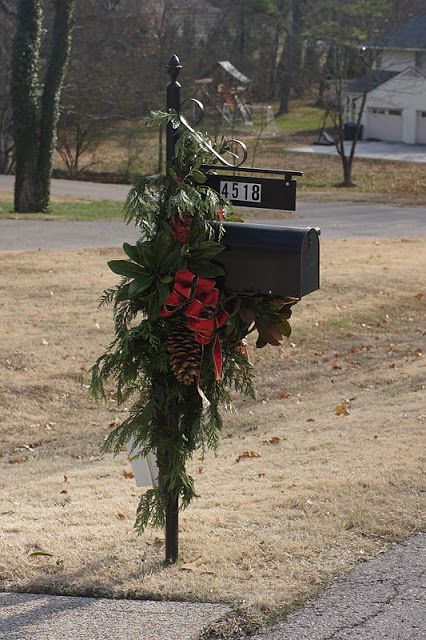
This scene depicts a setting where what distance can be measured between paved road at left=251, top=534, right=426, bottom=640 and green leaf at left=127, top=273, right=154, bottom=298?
1.46 metres

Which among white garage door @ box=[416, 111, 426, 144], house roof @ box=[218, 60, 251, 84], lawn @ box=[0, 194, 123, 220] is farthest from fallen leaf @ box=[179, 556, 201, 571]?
white garage door @ box=[416, 111, 426, 144]

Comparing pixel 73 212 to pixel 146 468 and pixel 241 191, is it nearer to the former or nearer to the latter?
pixel 146 468

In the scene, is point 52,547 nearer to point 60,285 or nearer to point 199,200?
point 199,200

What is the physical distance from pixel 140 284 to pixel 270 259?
1.82ft

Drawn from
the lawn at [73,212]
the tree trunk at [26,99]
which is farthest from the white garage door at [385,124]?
the tree trunk at [26,99]

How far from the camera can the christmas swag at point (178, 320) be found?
443 centimetres

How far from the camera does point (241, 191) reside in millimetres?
4594

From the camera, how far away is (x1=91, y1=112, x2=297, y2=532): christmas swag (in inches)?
175

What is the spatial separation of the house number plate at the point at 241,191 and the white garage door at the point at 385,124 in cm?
5221

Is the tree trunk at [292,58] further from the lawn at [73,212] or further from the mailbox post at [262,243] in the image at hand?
the mailbox post at [262,243]

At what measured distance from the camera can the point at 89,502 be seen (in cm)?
631

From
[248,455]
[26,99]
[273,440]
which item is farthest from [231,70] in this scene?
[248,455]

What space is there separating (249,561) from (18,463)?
179 inches

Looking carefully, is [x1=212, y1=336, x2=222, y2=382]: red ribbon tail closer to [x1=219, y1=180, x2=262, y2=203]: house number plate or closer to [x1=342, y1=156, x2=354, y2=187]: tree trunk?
[x1=219, y1=180, x2=262, y2=203]: house number plate
